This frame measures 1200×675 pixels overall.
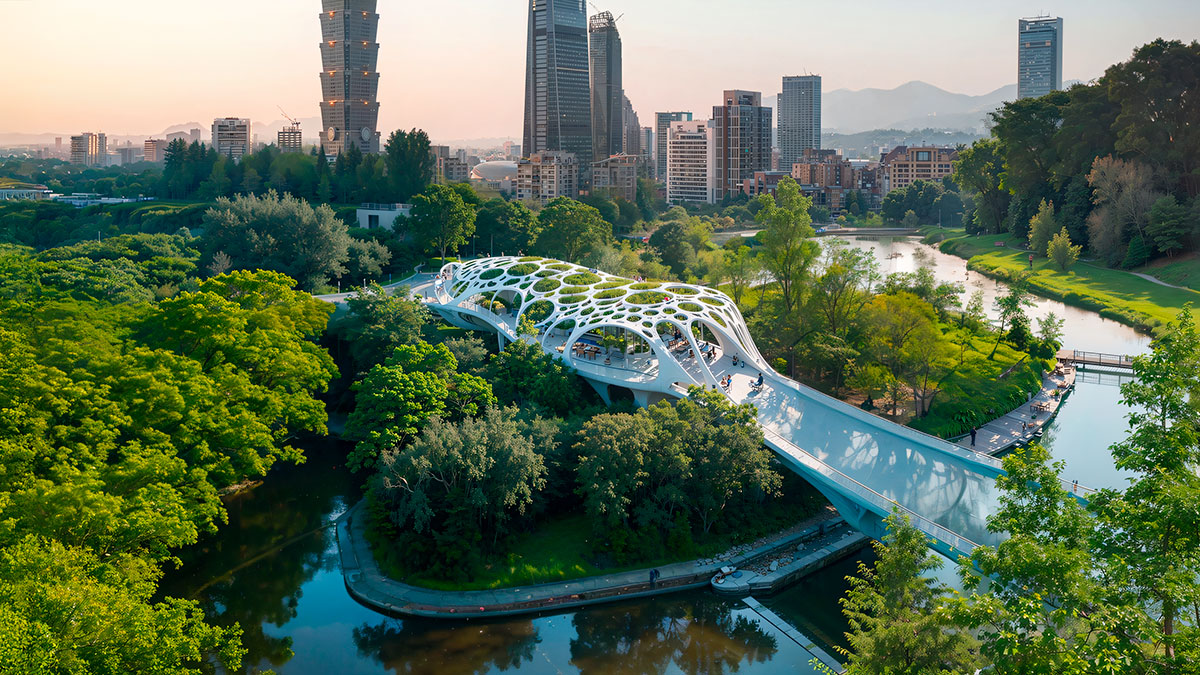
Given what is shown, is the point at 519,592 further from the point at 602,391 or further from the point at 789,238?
the point at 789,238

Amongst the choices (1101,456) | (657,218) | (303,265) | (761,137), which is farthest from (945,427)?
(761,137)

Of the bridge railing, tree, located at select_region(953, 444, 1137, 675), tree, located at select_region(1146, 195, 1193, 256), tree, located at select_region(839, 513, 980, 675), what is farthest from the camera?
tree, located at select_region(1146, 195, 1193, 256)

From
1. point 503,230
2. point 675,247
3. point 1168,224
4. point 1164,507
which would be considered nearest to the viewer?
point 1164,507

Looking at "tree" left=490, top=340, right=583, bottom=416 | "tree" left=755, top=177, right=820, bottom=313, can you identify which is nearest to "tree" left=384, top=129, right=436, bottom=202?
"tree" left=755, top=177, right=820, bottom=313

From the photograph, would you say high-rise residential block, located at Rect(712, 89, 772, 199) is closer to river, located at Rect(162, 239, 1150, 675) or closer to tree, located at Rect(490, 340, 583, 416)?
tree, located at Rect(490, 340, 583, 416)

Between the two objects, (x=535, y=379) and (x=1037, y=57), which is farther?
(x=1037, y=57)

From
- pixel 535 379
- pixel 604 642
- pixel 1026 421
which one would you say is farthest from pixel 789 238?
pixel 604 642

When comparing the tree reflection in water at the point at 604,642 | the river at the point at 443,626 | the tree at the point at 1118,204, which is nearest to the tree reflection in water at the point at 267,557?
the river at the point at 443,626
